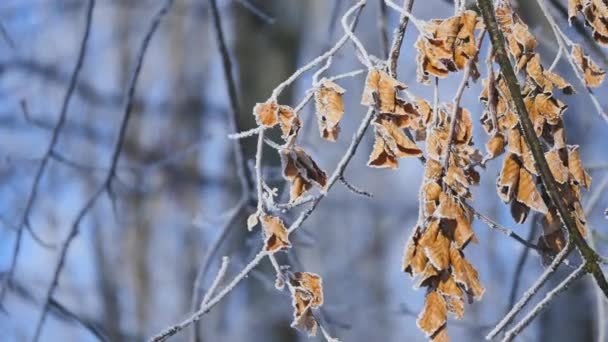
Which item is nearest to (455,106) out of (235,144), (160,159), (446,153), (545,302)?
(446,153)

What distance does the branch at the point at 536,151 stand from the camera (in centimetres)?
62

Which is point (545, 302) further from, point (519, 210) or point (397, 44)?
point (397, 44)

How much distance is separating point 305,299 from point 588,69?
0.27 m

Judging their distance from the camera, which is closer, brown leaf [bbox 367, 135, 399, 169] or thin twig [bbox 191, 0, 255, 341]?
brown leaf [bbox 367, 135, 399, 169]

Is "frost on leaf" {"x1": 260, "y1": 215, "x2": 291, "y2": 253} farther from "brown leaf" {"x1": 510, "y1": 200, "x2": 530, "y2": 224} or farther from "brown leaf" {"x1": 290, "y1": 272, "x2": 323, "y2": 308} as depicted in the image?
"brown leaf" {"x1": 510, "y1": 200, "x2": 530, "y2": 224}

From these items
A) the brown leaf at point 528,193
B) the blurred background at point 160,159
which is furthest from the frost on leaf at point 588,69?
the blurred background at point 160,159

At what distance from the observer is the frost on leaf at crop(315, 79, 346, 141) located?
691mm

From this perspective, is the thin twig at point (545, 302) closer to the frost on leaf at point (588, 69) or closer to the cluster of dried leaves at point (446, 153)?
the cluster of dried leaves at point (446, 153)

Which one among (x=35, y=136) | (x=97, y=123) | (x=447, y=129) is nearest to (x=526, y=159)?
(x=447, y=129)

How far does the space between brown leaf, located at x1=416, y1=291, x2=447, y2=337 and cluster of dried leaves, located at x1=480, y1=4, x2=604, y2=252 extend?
0.29 ft

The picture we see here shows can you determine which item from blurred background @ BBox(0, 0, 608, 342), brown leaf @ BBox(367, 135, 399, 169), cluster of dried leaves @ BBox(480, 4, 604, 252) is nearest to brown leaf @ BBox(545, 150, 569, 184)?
cluster of dried leaves @ BBox(480, 4, 604, 252)

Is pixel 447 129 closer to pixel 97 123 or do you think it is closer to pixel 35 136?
pixel 35 136

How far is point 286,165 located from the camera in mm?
697

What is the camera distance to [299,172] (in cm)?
70
